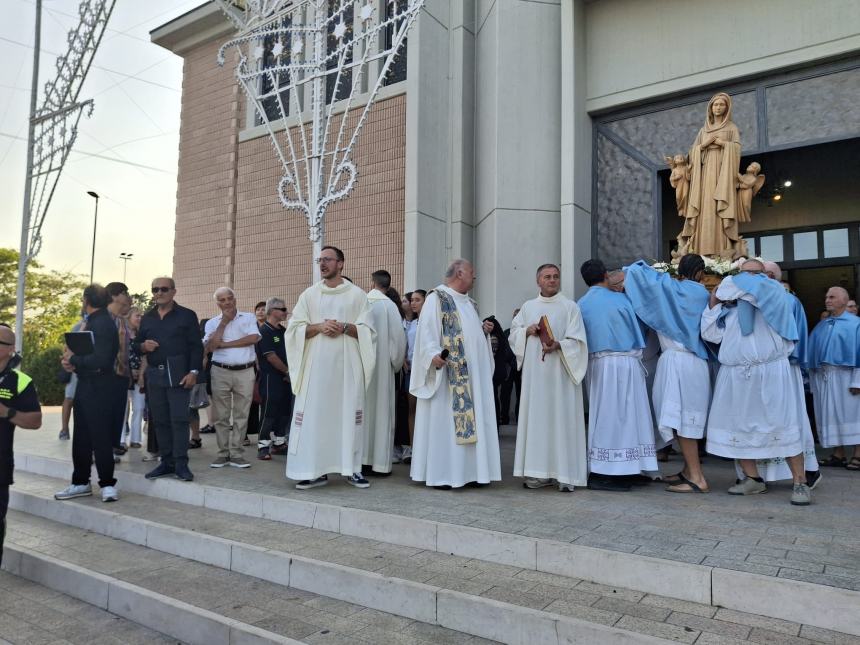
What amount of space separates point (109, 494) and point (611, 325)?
4.56 m

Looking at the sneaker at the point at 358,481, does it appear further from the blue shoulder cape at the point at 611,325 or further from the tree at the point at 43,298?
the tree at the point at 43,298

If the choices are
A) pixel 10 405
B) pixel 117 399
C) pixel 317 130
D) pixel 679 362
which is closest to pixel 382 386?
pixel 117 399

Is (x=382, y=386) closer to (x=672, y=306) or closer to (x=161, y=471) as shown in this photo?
(x=161, y=471)

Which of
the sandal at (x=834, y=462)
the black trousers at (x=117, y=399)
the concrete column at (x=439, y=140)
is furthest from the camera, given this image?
the concrete column at (x=439, y=140)

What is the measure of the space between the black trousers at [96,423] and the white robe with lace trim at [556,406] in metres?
3.53

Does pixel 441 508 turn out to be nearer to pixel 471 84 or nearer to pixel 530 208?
pixel 530 208

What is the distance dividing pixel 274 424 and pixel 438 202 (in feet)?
19.7

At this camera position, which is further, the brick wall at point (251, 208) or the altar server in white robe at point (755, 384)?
the brick wall at point (251, 208)

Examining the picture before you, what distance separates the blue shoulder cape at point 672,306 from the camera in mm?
5406

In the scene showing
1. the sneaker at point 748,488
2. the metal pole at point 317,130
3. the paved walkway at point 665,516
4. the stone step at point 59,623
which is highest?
the metal pole at point 317,130

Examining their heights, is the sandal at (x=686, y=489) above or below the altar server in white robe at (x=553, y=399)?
below

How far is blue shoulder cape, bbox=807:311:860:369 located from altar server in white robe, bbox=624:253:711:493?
2.14 m

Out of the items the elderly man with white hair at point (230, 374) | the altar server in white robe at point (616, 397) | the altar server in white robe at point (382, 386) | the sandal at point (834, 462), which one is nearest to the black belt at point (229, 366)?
the elderly man with white hair at point (230, 374)

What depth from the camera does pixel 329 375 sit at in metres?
5.70
